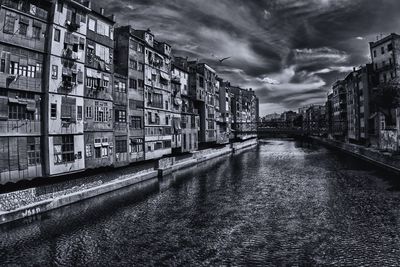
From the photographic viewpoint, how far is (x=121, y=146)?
40750 millimetres

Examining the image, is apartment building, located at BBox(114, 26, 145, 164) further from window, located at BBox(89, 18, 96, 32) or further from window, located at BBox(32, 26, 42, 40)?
window, located at BBox(32, 26, 42, 40)

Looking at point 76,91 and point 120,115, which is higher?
point 76,91

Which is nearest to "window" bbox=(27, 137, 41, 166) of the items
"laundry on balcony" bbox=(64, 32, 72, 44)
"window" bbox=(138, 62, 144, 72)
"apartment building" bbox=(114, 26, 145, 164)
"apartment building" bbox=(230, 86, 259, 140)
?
"laundry on balcony" bbox=(64, 32, 72, 44)

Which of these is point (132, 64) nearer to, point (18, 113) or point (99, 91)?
point (99, 91)

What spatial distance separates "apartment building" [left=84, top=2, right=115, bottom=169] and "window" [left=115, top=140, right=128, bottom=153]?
44 cm

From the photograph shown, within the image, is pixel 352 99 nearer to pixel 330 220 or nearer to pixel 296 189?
pixel 296 189

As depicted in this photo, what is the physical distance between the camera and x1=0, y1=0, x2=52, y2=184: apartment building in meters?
25.9

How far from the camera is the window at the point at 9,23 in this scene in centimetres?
2592

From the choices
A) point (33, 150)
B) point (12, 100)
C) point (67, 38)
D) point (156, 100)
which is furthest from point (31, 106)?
point (156, 100)

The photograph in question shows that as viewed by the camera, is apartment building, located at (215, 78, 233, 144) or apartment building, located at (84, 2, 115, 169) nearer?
apartment building, located at (84, 2, 115, 169)

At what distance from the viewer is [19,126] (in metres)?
27.0

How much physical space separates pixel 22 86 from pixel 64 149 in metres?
7.99

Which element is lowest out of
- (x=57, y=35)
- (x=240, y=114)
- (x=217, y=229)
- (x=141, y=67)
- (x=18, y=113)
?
(x=217, y=229)

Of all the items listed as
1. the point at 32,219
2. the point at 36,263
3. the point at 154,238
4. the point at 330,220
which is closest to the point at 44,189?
the point at 32,219
